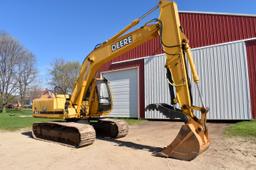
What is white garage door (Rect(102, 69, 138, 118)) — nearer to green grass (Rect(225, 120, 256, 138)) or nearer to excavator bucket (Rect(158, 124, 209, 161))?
green grass (Rect(225, 120, 256, 138))

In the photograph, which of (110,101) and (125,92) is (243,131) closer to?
(110,101)

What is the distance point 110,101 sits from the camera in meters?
10.1

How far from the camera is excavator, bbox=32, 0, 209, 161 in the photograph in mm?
6422

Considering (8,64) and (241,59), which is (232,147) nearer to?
(241,59)

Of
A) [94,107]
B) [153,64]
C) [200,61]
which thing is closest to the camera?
[94,107]

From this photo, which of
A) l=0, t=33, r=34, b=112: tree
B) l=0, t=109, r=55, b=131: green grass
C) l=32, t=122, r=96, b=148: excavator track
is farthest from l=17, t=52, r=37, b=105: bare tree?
l=32, t=122, r=96, b=148: excavator track

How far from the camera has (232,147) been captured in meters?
7.80

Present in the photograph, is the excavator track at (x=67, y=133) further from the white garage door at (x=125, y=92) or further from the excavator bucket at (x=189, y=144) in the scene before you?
the white garage door at (x=125, y=92)

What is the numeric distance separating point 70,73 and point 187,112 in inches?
1960

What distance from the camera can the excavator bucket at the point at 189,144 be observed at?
609 cm

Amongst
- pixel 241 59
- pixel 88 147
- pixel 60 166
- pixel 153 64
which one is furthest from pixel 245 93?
pixel 60 166

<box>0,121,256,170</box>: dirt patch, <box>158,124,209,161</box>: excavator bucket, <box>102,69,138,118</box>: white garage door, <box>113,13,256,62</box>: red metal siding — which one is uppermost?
<box>113,13,256,62</box>: red metal siding

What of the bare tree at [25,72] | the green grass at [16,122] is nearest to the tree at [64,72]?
the bare tree at [25,72]

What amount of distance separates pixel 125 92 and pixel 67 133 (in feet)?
30.6
